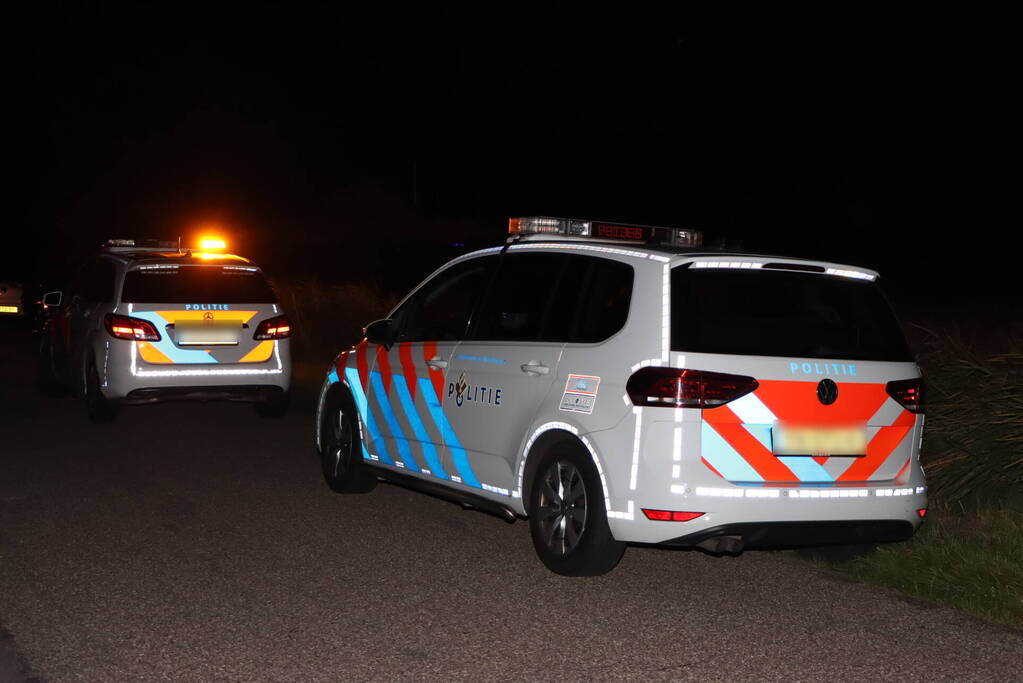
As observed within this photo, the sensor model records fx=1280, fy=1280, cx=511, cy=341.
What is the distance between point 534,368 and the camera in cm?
654

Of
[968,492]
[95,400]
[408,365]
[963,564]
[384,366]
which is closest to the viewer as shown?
[963,564]

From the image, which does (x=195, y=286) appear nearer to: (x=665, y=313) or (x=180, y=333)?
(x=180, y=333)

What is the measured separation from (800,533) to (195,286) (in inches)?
291

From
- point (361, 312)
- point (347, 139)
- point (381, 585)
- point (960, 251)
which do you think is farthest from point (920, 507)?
point (347, 139)

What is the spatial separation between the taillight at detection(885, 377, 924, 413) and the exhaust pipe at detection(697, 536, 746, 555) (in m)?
1.05

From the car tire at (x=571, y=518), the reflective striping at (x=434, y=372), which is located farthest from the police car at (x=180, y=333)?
the car tire at (x=571, y=518)

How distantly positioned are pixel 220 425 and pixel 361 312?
7123mm

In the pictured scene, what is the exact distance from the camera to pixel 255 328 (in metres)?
11.8

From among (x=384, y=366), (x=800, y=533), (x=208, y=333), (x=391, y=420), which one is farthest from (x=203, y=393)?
(x=800, y=533)

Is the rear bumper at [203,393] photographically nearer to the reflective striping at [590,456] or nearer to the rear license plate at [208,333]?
the rear license plate at [208,333]

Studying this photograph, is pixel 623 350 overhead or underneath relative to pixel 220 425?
overhead

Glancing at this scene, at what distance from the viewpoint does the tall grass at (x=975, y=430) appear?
7.54 metres

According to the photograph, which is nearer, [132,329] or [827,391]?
[827,391]

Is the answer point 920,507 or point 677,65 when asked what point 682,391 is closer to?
point 920,507
